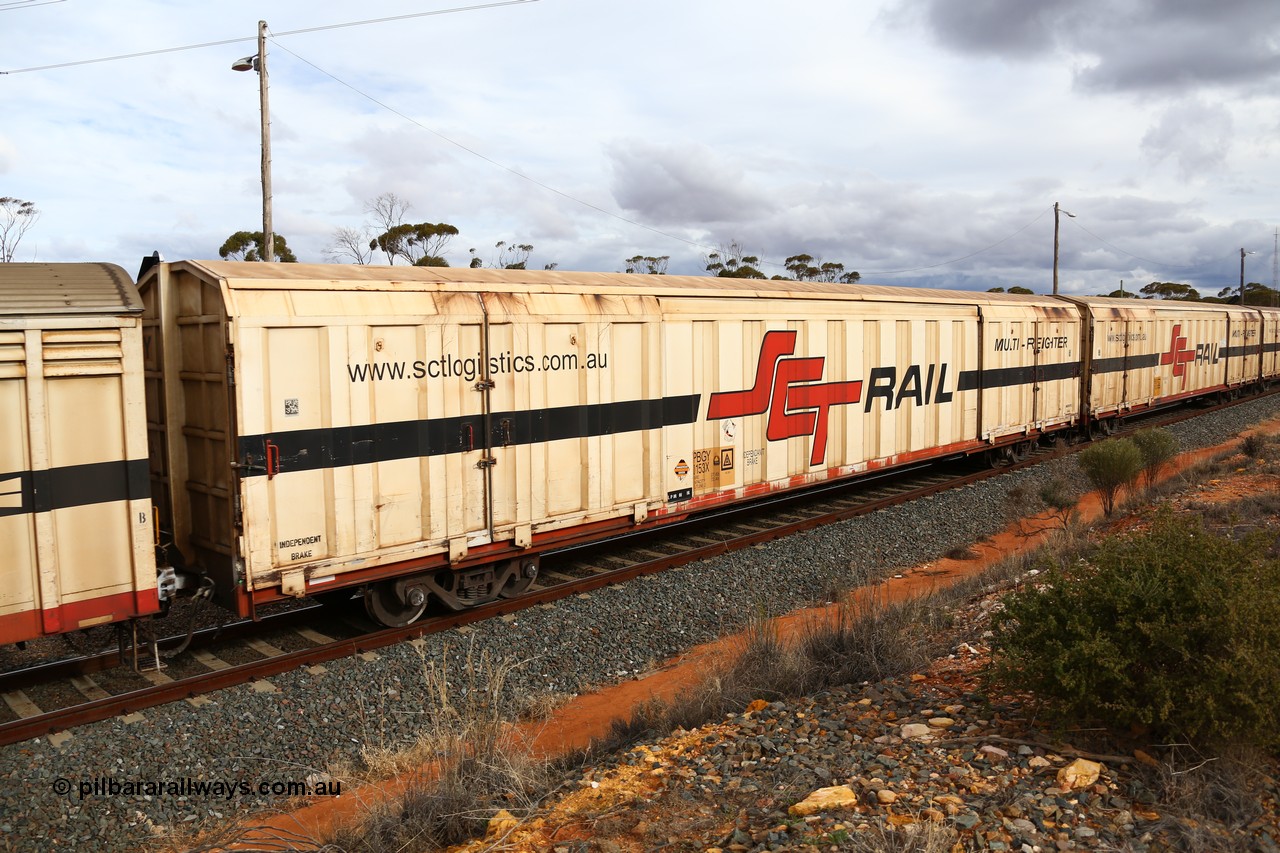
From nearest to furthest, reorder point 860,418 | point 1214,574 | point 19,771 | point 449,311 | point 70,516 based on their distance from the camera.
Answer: point 1214,574
point 19,771
point 70,516
point 449,311
point 860,418

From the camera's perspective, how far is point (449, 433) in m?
8.27

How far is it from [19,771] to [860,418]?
35.5ft

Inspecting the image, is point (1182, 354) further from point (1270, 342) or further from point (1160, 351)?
point (1270, 342)

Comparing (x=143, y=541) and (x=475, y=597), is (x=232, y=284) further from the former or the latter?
(x=475, y=597)

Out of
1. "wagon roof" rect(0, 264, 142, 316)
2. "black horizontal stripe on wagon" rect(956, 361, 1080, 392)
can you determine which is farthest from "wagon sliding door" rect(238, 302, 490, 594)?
"black horizontal stripe on wagon" rect(956, 361, 1080, 392)

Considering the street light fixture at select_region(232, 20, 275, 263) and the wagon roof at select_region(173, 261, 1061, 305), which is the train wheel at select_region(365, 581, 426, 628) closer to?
the wagon roof at select_region(173, 261, 1061, 305)

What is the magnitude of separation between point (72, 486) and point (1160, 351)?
24.8m

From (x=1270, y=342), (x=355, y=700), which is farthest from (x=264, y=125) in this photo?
(x=1270, y=342)

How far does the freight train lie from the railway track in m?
0.46

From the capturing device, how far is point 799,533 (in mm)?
11930

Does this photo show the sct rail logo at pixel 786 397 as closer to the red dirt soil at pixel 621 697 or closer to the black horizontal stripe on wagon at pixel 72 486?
the red dirt soil at pixel 621 697

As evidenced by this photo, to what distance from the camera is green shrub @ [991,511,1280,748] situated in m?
4.27

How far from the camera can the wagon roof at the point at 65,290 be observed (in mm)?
6141

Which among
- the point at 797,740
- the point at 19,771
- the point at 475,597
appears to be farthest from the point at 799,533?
the point at 19,771
